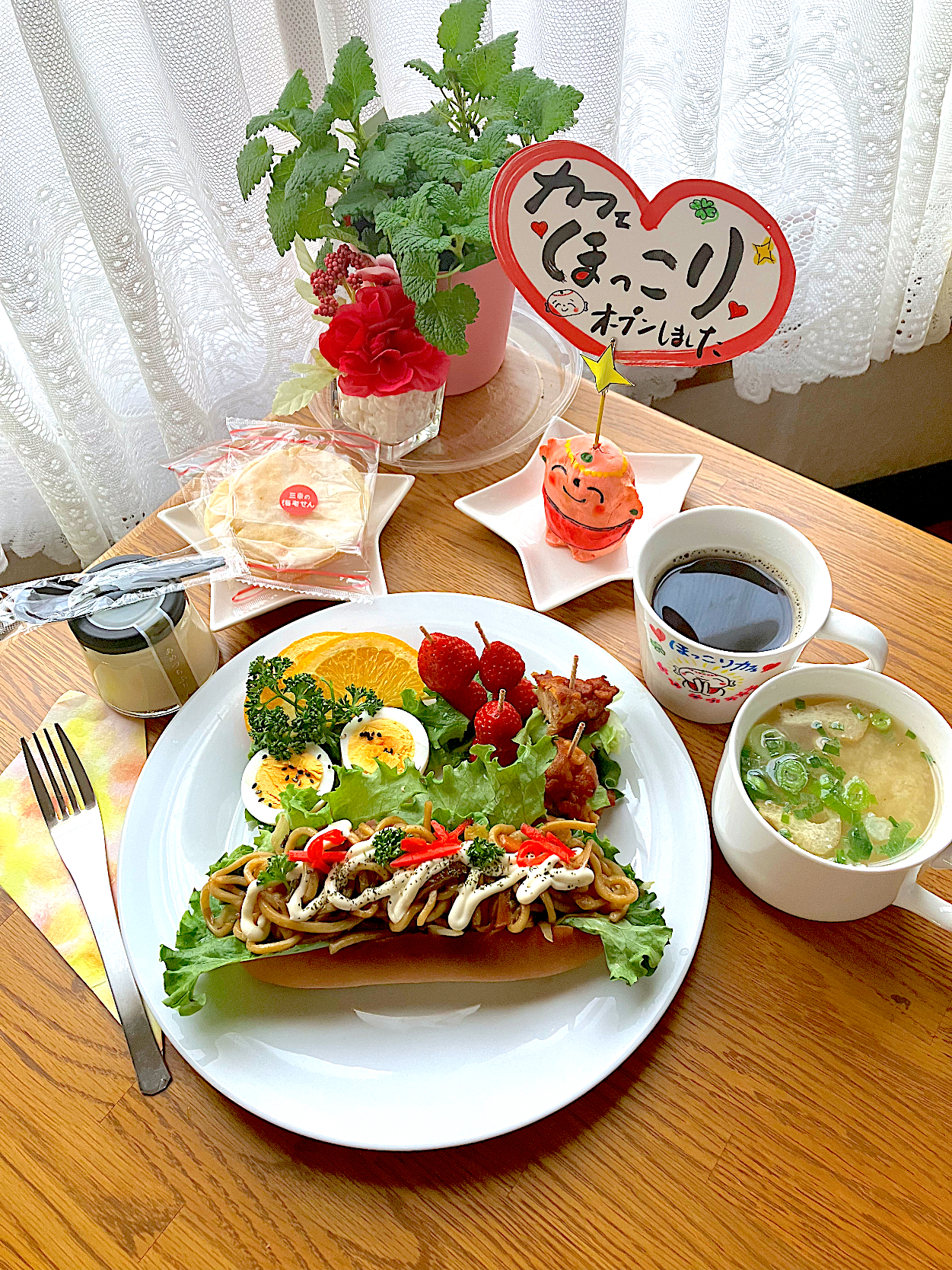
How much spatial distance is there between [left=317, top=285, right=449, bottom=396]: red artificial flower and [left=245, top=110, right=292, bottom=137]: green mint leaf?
0.21m

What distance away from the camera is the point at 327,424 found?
136 centimetres

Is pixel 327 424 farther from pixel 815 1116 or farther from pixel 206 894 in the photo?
pixel 815 1116

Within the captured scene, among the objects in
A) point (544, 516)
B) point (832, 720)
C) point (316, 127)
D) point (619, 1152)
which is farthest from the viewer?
point (544, 516)

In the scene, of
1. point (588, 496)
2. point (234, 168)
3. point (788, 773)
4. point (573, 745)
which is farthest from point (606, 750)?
point (234, 168)

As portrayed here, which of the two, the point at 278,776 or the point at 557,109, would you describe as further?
the point at 557,109

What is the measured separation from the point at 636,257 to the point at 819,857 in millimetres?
621

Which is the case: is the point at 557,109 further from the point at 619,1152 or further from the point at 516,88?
the point at 619,1152

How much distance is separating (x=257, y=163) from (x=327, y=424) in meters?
0.35

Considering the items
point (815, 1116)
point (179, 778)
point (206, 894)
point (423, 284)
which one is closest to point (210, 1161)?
point (206, 894)

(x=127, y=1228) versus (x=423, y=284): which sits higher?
(x=423, y=284)

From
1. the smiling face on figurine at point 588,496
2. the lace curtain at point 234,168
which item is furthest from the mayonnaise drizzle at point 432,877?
the lace curtain at point 234,168

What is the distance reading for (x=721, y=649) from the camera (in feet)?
3.23

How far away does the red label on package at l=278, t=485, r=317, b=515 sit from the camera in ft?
3.85

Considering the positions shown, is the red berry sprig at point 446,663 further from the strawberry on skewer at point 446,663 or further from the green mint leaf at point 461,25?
the green mint leaf at point 461,25
